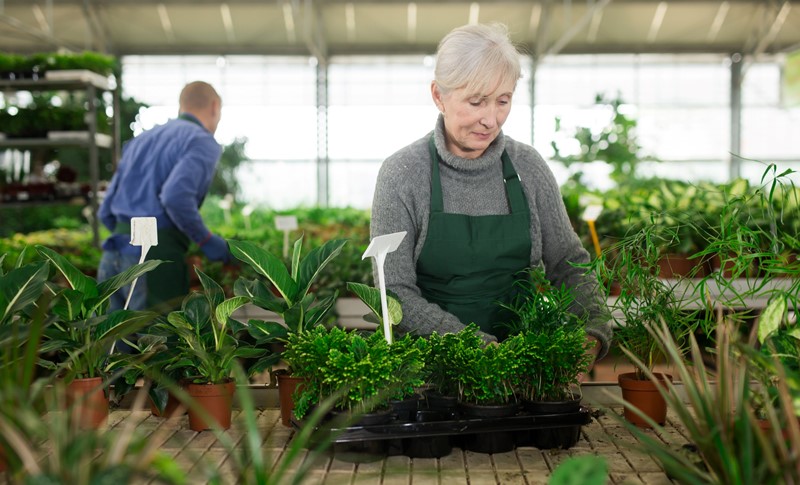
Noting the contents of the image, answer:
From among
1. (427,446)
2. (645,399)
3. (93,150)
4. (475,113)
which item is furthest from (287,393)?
(93,150)

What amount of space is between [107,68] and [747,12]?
42.8ft

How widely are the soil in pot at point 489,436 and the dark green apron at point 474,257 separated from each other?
77 centimetres

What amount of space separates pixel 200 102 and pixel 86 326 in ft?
8.48

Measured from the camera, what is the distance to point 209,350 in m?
1.63

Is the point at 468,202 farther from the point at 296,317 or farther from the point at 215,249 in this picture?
the point at 215,249

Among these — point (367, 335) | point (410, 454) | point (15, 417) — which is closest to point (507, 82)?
point (367, 335)

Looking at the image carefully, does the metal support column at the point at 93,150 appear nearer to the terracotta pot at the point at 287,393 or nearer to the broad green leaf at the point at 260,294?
the broad green leaf at the point at 260,294

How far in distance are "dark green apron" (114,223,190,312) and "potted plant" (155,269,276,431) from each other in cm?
214

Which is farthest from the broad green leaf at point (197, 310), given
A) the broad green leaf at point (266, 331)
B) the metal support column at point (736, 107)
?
the metal support column at point (736, 107)

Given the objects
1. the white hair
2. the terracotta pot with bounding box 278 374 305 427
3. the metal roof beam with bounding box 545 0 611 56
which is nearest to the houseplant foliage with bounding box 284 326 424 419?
the terracotta pot with bounding box 278 374 305 427

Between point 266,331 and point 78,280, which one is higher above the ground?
point 78,280

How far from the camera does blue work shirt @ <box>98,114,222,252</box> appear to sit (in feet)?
12.1

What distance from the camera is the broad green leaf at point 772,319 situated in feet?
4.17

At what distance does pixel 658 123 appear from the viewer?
16188mm
